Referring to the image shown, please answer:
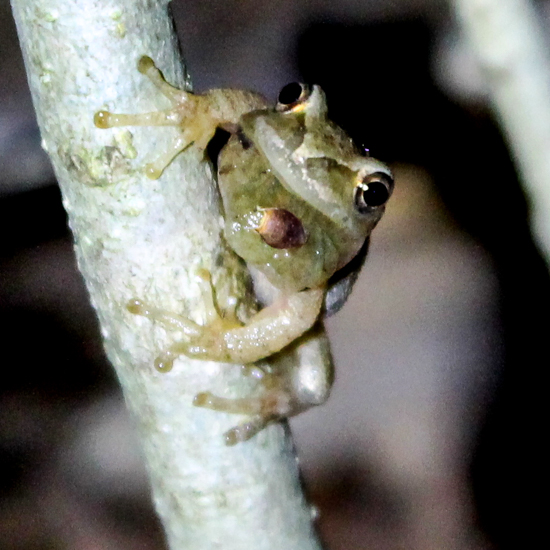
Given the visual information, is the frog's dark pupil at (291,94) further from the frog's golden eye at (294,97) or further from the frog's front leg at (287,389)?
the frog's front leg at (287,389)

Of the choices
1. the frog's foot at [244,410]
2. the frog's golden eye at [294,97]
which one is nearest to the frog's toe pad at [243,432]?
the frog's foot at [244,410]

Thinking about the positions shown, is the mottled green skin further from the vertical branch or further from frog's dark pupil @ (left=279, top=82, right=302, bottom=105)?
the vertical branch

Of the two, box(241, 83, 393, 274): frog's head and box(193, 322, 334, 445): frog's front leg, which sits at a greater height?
box(241, 83, 393, 274): frog's head

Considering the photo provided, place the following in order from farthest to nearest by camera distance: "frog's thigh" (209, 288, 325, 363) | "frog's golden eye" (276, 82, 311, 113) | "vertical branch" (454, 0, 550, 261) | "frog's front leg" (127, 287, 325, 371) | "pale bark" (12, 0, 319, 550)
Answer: "frog's golden eye" (276, 82, 311, 113) < "frog's thigh" (209, 288, 325, 363) < "frog's front leg" (127, 287, 325, 371) < "pale bark" (12, 0, 319, 550) < "vertical branch" (454, 0, 550, 261)

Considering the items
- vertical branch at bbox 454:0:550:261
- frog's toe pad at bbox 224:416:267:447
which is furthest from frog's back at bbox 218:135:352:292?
vertical branch at bbox 454:0:550:261

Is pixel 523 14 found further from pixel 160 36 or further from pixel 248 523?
pixel 248 523

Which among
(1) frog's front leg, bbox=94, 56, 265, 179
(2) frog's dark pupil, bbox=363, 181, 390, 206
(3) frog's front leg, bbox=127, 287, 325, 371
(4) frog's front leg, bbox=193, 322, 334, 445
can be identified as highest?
(1) frog's front leg, bbox=94, 56, 265, 179
